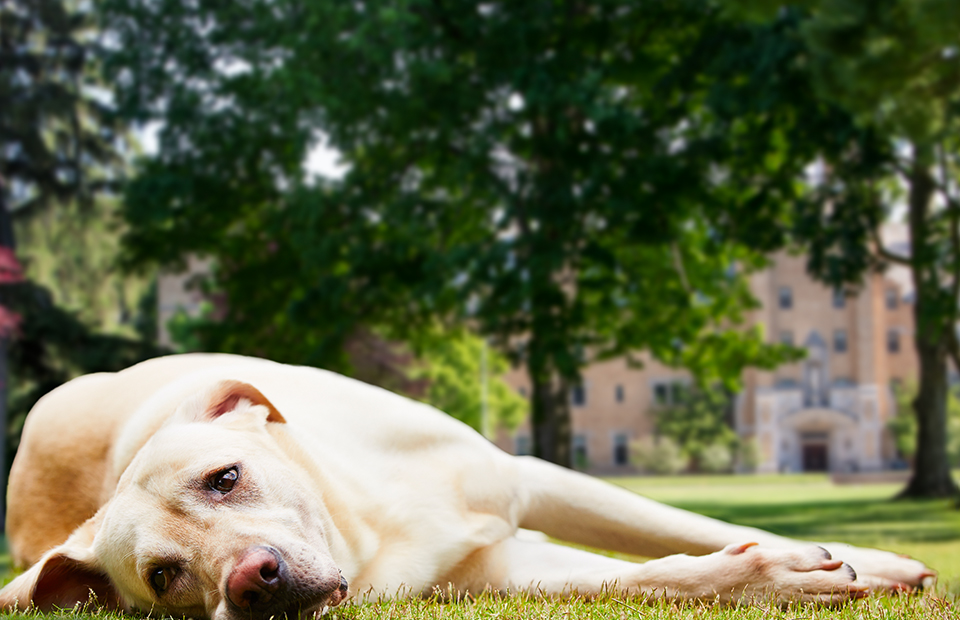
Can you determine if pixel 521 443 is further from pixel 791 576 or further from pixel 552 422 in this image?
pixel 791 576

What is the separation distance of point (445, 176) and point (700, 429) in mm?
36469

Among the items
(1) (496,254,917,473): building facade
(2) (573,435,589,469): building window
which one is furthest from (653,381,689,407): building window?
(2) (573,435,589,469): building window

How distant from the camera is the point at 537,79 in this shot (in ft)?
43.5

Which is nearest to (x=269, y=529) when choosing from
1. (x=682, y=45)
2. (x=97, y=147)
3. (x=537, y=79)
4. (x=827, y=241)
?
(x=537, y=79)

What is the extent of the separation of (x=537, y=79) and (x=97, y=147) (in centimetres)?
1072

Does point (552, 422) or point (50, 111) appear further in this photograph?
point (50, 111)

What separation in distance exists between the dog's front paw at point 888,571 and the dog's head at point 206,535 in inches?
58.8

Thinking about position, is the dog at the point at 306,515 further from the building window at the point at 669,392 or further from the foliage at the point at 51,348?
the building window at the point at 669,392

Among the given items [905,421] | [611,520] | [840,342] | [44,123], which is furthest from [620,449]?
[611,520]

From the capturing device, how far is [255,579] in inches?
69.6

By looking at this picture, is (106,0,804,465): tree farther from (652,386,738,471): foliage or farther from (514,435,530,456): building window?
(514,435,530,456): building window

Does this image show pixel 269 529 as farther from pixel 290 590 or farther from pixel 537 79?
pixel 537 79

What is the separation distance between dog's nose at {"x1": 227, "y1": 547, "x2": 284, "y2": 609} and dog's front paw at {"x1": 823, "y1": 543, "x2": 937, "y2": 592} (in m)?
1.58

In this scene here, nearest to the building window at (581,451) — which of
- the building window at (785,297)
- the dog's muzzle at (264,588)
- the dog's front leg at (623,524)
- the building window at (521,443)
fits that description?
the building window at (521,443)
